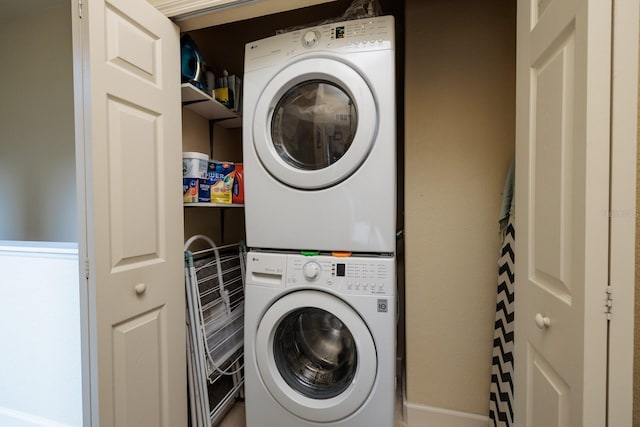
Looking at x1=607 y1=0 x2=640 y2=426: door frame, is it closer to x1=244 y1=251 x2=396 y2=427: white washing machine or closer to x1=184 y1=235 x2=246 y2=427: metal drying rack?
x1=244 y1=251 x2=396 y2=427: white washing machine

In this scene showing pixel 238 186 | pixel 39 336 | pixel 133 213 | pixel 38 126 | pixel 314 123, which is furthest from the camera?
pixel 38 126

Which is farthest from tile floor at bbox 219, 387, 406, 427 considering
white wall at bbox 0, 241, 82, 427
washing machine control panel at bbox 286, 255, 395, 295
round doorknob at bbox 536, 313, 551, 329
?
round doorknob at bbox 536, 313, 551, 329

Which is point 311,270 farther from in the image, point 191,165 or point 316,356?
point 191,165

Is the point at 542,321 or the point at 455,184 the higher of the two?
the point at 455,184

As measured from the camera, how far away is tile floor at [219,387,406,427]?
151cm

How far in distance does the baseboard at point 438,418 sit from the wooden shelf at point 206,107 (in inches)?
73.6

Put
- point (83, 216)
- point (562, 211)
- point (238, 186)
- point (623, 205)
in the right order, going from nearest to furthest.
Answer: point (623, 205) < point (562, 211) < point (83, 216) < point (238, 186)

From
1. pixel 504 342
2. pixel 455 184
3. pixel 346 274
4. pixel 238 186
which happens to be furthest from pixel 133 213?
pixel 504 342

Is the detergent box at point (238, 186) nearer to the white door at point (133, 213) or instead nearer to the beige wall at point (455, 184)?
the white door at point (133, 213)

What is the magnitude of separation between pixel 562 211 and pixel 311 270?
0.80 meters

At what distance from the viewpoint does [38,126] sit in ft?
6.86

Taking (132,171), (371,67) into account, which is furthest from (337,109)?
(132,171)

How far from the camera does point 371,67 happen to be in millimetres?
1082

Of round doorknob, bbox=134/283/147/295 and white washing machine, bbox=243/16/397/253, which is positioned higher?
white washing machine, bbox=243/16/397/253
